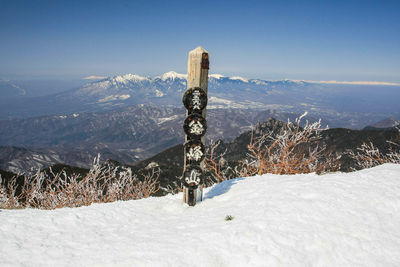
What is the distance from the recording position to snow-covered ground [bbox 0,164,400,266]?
3.86 m

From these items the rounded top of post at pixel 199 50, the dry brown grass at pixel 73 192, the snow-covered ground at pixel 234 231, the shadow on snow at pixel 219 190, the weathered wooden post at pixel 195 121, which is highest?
the rounded top of post at pixel 199 50

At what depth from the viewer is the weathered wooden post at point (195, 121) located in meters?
6.49

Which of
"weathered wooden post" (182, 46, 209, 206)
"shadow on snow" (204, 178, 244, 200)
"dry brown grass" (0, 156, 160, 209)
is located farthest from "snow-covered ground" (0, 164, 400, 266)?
"dry brown grass" (0, 156, 160, 209)

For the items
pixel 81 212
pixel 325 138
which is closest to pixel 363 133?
pixel 325 138

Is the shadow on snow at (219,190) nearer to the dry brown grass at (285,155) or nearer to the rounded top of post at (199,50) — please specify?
the dry brown grass at (285,155)

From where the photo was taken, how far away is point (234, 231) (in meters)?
4.54

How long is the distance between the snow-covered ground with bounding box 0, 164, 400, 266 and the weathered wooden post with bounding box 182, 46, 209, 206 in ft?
2.32

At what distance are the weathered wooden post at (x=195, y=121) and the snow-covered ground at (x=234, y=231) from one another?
2.32 feet

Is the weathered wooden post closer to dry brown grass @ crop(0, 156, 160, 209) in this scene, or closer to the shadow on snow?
the shadow on snow

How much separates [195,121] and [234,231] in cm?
311

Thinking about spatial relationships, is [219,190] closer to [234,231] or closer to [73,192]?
[234,231]

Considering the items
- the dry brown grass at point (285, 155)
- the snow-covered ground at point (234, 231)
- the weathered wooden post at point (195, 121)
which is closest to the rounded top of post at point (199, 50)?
the weathered wooden post at point (195, 121)

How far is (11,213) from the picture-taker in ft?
17.6

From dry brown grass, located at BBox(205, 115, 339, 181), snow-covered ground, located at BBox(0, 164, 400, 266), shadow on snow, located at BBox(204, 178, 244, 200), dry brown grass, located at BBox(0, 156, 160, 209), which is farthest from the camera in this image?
dry brown grass, located at BBox(205, 115, 339, 181)
